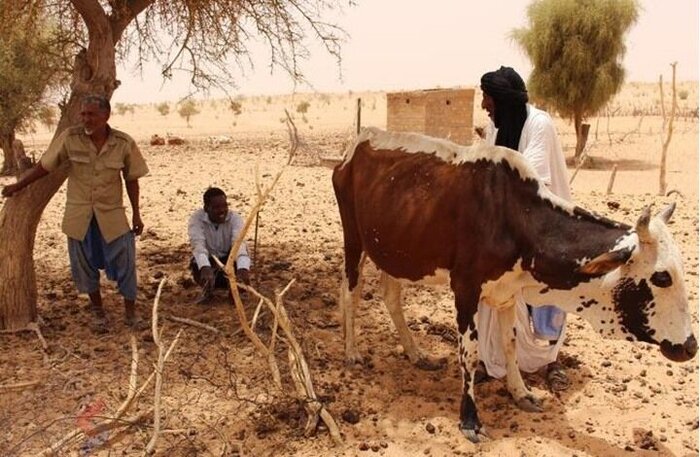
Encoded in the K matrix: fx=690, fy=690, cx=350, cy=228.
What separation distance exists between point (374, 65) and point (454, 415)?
111560 mm

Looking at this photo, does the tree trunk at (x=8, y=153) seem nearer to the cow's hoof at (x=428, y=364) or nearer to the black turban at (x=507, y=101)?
the cow's hoof at (x=428, y=364)

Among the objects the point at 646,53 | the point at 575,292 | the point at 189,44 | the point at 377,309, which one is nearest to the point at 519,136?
the point at 575,292

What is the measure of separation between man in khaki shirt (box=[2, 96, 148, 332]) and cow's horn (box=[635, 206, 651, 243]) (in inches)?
154

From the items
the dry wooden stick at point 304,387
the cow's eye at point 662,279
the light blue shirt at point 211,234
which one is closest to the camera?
the cow's eye at point 662,279

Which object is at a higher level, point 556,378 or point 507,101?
point 507,101

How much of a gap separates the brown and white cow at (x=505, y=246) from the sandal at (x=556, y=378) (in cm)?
23

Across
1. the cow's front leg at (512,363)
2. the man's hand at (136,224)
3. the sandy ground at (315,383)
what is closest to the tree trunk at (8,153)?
the sandy ground at (315,383)

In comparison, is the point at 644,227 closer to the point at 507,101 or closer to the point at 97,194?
the point at 507,101

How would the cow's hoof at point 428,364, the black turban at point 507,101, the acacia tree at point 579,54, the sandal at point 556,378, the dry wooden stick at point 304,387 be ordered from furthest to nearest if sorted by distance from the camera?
1. the acacia tree at point 579,54
2. the cow's hoof at point 428,364
3. the sandal at point 556,378
4. the black turban at point 507,101
5. the dry wooden stick at point 304,387

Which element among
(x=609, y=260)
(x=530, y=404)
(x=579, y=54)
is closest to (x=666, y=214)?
(x=609, y=260)

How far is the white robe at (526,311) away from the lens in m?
4.77

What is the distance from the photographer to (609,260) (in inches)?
146

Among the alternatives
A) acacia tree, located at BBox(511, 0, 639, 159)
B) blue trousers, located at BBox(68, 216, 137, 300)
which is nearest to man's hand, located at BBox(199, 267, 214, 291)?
blue trousers, located at BBox(68, 216, 137, 300)

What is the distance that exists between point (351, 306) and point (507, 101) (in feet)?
6.59
